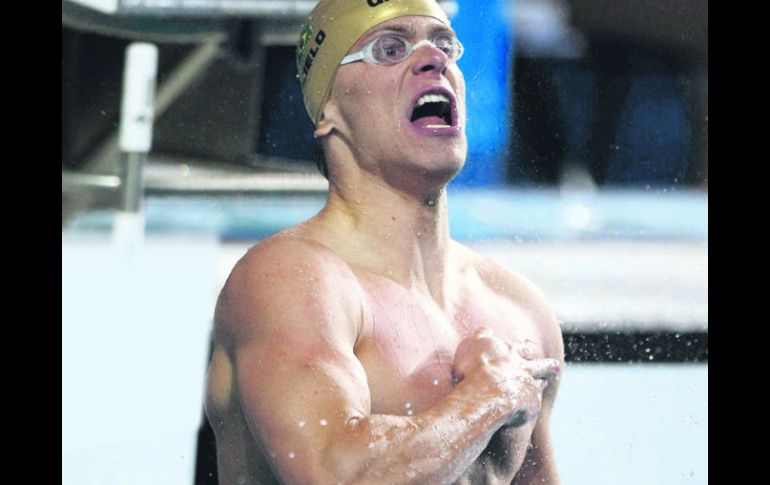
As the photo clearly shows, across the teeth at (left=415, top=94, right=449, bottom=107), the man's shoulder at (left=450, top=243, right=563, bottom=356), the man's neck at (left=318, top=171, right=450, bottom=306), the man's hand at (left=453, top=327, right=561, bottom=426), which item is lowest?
the man's hand at (left=453, top=327, right=561, bottom=426)

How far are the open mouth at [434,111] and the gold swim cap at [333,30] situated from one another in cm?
13

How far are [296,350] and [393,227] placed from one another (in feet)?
0.94

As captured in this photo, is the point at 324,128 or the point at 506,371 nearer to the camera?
the point at 506,371

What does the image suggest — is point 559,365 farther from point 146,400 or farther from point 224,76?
point 224,76

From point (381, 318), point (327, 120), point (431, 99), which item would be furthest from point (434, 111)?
point (381, 318)

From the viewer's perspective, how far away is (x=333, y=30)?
1.56 m

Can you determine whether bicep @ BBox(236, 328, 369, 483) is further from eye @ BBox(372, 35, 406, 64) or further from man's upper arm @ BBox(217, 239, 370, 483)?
eye @ BBox(372, 35, 406, 64)

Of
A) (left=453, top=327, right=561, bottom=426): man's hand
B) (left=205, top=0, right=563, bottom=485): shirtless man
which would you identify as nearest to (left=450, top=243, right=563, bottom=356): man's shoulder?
(left=205, top=0, right=563, bottom=485): shirtless man

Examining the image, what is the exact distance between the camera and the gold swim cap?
60.6 inches

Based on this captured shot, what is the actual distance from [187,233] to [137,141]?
244 millimetres

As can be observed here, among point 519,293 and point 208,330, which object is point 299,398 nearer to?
point 519,293
